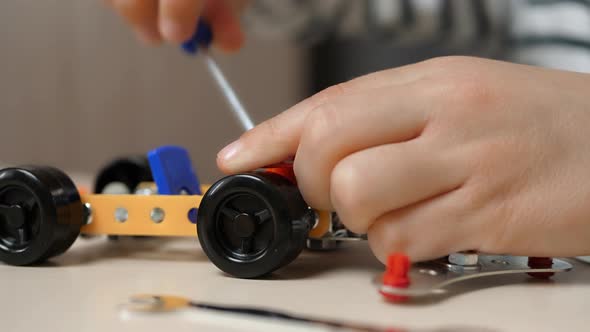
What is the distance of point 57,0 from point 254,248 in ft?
5.48

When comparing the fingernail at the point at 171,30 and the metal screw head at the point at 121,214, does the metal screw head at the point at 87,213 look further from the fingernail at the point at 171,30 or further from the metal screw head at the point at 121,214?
the fingernail at the point at 171,30

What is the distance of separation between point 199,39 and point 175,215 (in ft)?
1.68

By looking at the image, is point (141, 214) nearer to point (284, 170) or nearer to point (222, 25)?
point (284, 170)

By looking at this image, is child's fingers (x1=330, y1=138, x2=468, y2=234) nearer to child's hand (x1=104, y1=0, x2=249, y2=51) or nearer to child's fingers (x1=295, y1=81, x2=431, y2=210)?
child's fingers (x1=295, y1=81, x2=431, y2=210)

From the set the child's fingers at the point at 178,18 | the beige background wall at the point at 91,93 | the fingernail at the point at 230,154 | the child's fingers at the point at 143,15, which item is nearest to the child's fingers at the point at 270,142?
the fingernail at the point at 230,154

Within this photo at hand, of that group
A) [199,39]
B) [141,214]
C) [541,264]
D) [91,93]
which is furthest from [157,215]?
[91,93]

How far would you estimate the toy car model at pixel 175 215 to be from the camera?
21.1 inches

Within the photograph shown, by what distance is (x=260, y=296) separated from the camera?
496mm

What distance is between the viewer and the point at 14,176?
0.58 m

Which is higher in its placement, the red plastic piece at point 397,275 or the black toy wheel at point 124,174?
the black toy wheel at point 124,174

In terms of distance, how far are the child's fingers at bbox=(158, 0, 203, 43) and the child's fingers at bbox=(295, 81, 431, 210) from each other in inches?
18.7

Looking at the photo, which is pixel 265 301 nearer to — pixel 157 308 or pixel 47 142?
pixel 157 308

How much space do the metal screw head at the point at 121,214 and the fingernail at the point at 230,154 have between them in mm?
120

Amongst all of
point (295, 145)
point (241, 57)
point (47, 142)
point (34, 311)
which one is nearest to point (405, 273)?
point (295, 145)
